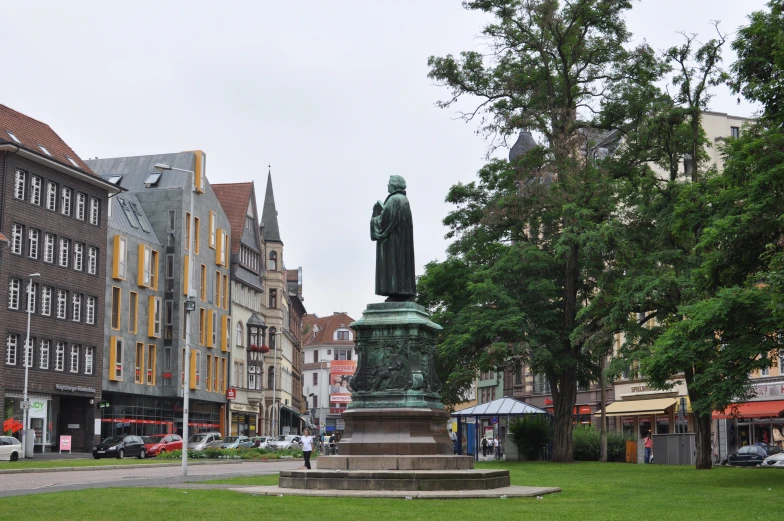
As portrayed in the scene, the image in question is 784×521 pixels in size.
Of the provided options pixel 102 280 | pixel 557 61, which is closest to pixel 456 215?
pixel 557 61

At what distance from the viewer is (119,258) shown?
68.6 metres

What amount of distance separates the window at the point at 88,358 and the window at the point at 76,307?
76.4 inches

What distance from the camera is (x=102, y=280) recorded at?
6575 cm

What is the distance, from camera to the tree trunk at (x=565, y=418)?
147 ft

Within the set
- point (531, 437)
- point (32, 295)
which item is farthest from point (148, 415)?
point (531, 437)

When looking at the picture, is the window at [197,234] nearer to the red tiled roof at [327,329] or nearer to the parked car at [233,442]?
the parked car at [233,442]

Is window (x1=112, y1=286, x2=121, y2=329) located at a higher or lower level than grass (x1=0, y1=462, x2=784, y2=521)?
higher

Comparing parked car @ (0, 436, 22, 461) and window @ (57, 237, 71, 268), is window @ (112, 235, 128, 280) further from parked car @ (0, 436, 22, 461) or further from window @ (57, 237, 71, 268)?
parked car @ (0, 436, 22, 461)

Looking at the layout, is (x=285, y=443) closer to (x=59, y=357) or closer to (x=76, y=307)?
(x=59, y=357)

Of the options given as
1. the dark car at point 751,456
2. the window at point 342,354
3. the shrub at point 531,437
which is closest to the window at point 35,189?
the shrub at point 531,437

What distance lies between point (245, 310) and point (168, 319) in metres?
15.8

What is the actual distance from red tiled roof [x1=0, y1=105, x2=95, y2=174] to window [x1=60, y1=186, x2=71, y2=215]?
1.49 m

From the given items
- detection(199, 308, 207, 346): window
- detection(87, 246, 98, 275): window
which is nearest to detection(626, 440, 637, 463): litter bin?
detection(87, 246, 98, 275): window

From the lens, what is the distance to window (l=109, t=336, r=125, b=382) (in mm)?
67281
